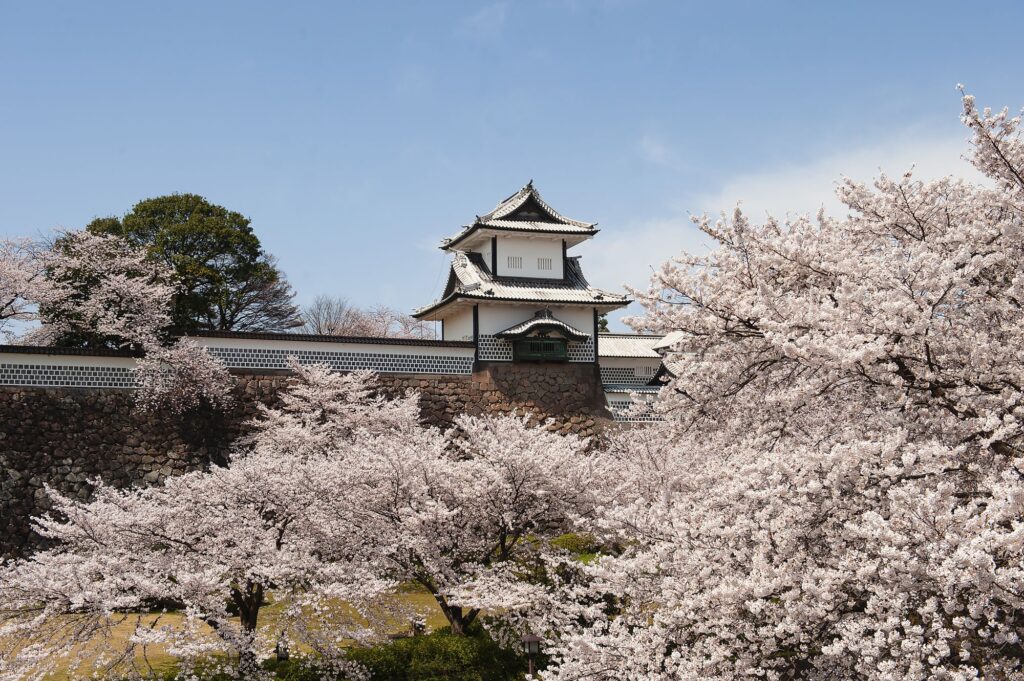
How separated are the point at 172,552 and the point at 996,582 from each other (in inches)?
362

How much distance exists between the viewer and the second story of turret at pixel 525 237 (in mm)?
23703

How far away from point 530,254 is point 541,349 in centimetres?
285

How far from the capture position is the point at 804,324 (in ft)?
19.9

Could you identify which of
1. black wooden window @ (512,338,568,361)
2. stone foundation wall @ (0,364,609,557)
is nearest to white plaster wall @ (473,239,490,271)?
black wooden window @ (512,338,568,361)

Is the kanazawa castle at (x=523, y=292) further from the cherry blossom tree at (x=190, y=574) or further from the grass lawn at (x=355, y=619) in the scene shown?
the cherry blossom tree at (x=190, y=574)

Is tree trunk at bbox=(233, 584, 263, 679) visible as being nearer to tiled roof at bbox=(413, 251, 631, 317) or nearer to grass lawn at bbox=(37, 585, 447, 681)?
grass lawn at bbox=(37, 585, 447, 681)


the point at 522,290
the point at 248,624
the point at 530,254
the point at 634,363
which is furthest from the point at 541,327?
the point at 248,624

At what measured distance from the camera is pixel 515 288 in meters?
23.4

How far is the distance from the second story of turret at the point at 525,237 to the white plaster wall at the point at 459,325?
1346 mm

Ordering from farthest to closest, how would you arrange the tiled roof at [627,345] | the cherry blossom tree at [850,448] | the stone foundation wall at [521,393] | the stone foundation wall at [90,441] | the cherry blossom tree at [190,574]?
the tiled roof at [627,345], the stone foundation wall at [521,393], the stone foundation wall at [90,441], the cherry blossom tree at [190,574], the cherry blossom tree at [850,448]

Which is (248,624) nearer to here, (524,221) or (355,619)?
(355,619)

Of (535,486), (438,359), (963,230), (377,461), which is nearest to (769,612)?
(963,230)

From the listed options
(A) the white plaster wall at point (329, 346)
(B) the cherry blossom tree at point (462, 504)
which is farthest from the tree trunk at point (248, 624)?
(A) the white plaster wall at point (329, 346)

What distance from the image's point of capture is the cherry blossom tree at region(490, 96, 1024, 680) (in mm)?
5090
